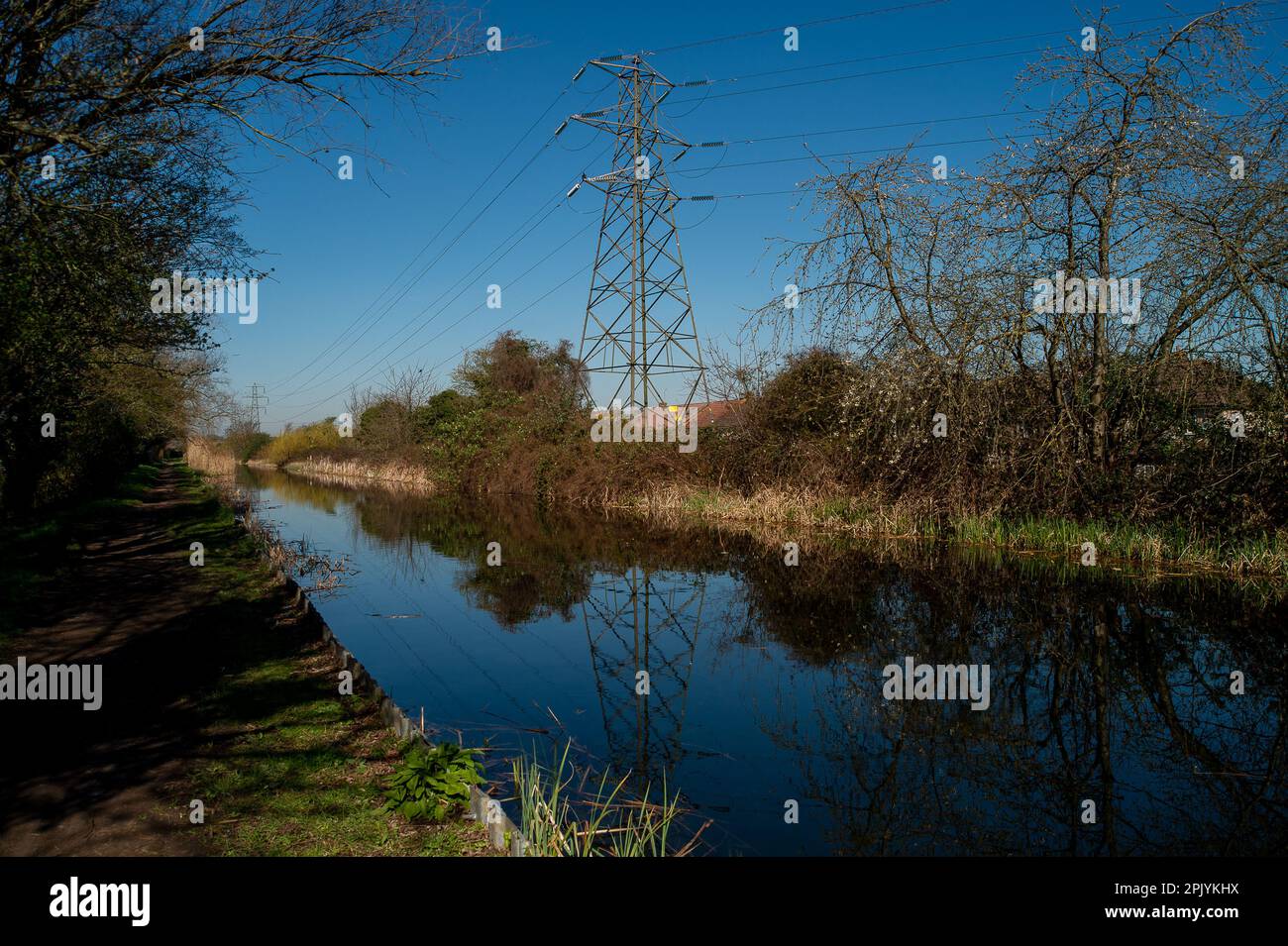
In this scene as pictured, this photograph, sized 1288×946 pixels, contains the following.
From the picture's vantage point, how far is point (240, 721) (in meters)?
6.00

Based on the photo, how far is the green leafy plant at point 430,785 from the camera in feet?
14.5

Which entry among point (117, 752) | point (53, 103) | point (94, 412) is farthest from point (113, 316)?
point (94, 412)

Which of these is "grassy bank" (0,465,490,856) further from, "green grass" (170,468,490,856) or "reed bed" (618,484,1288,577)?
"reed bed" (618,484,1288,577)

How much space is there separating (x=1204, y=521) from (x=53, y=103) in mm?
15005

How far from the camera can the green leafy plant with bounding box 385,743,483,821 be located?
4430 mm

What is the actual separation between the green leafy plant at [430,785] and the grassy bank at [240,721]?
91 millimetres

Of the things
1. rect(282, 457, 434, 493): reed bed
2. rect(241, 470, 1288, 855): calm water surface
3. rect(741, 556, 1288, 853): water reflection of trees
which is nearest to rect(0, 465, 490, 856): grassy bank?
rect(241, 470, 1288, 855): calm water surface

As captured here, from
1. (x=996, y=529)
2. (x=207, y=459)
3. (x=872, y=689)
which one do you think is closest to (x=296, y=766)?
(x=872, y=689)

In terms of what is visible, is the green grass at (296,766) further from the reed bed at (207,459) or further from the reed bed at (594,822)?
the reed bed at (207,459)

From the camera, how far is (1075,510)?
44.9ft

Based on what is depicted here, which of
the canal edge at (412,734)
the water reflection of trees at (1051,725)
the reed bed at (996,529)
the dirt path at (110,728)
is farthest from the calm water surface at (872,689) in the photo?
the dirt path at (110,728)

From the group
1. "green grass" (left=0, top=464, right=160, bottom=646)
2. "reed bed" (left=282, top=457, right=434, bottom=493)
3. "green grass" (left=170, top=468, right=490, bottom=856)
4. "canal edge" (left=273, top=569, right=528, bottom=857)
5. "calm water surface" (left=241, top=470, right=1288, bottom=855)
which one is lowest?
"calm water surface" (left=241, top=470, right=1288, bottom=855)

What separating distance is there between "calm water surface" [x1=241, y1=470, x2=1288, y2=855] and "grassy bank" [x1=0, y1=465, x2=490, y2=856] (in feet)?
3.10
